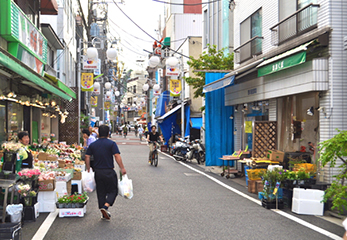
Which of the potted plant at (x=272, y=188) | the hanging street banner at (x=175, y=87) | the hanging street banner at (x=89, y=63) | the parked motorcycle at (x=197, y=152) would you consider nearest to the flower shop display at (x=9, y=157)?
the potted plant at (x=272, y=188)

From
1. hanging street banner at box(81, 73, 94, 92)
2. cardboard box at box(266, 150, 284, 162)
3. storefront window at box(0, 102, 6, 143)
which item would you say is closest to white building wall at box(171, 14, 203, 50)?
hanging street banner at box(81, 73, 94, 92)

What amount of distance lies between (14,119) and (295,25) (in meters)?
10.4

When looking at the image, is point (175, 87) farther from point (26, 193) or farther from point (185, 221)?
point (26, 193)

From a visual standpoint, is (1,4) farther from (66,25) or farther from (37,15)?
(66,25)

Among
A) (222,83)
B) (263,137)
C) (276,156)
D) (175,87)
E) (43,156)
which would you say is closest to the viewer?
(43,156)

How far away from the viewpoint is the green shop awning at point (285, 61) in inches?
388

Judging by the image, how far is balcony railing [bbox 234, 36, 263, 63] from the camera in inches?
586

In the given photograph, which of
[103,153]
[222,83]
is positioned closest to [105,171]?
[103,153]

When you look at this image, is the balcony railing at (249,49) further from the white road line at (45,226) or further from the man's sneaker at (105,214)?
the white road line at (45,226)

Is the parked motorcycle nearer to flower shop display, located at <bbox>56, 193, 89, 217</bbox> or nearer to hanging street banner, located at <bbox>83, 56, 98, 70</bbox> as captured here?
hanging street banner, located at <bbox>83, 56, 98, 70</bbox>

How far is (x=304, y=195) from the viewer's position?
28.7 feet

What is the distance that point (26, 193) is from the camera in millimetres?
7664

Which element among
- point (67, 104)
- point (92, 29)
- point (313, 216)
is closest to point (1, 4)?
point (313, 216)

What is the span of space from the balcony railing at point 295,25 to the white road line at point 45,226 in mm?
7931
